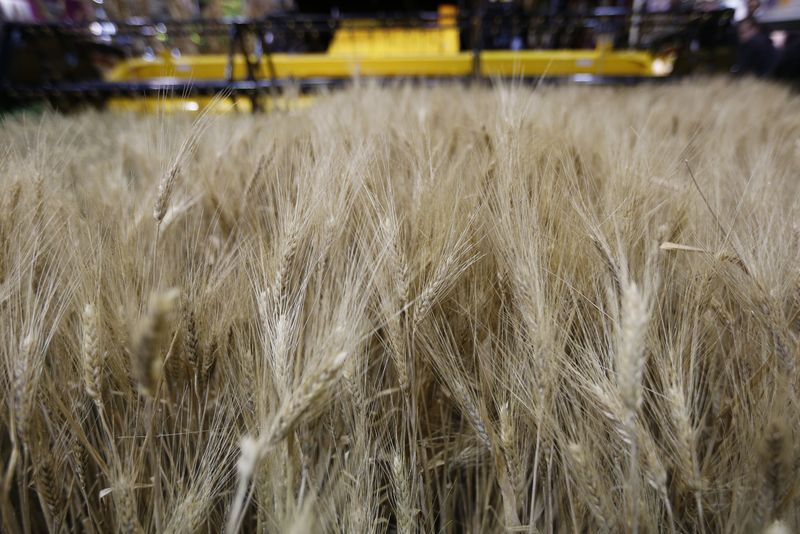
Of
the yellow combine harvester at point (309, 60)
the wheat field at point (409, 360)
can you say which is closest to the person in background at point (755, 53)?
the yellow combine harvester at point (309, 60)

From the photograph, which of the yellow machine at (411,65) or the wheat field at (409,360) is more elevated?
the yellow machine at (411,65)

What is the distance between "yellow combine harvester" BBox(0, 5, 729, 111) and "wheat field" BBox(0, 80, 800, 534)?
1.84m

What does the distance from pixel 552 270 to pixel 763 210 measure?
0.38m

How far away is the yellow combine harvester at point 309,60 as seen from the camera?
7.70ft

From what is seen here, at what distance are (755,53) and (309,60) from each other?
3.14 meters

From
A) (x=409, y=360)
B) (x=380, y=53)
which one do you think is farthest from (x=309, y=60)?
(x=409, y=360)

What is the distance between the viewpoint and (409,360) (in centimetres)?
46

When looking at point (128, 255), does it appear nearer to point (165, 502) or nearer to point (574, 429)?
point (165, 502)

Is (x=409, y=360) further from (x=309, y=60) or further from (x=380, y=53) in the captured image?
(x=380, y=53)

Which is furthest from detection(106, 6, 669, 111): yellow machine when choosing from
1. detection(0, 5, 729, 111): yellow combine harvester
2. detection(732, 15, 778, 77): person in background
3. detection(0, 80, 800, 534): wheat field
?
detection(0, 80, 800, 534): wheat field

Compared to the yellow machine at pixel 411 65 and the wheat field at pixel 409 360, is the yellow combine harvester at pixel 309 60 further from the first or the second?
the wheat field at pixel 409 360

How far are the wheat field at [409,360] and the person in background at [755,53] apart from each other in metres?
2.98

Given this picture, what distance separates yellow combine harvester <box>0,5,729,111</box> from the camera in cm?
235

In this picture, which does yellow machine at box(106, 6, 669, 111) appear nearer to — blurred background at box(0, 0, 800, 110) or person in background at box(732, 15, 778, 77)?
blurred background at box(0, 0, 800, 110)
